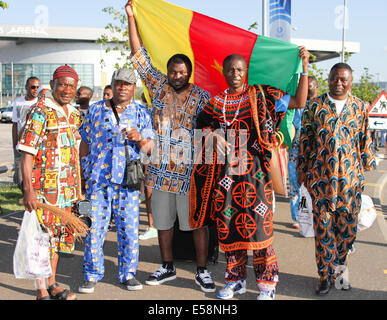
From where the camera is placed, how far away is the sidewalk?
13.5ft

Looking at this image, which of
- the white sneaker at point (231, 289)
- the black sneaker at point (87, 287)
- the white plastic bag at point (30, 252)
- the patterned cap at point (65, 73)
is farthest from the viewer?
the black sneaker at point (87, 287)

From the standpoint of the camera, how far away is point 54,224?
3.83 m

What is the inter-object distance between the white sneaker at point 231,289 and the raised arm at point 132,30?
2566 mm

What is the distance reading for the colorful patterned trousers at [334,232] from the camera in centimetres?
410

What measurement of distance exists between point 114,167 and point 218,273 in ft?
5.40

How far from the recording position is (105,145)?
161 inches

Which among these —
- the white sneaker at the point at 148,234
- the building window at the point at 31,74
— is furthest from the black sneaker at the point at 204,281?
the building window at the point at 31,74

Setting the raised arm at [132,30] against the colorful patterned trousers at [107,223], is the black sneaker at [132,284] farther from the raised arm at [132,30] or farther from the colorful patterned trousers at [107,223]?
the raised arm at [132,30]

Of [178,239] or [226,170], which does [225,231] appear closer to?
[226,170]

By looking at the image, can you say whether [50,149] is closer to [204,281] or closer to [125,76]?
[125,76]

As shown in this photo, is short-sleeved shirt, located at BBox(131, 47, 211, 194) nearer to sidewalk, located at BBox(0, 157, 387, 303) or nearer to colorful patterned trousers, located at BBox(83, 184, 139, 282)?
colorful patterned trousers, located at BBox(83, 184, 139, 282)

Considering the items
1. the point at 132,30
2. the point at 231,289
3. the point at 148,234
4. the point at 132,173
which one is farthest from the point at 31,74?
the point at 231,289
